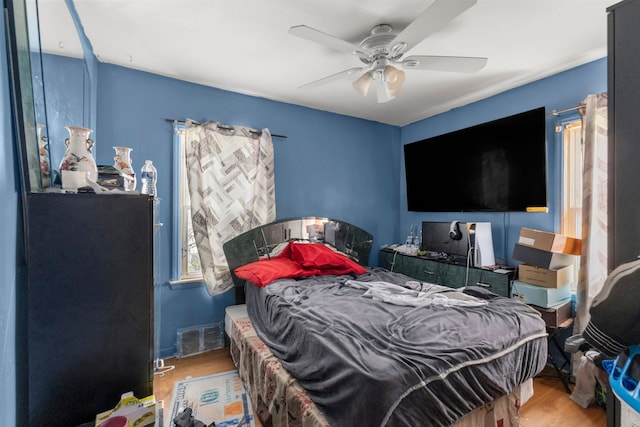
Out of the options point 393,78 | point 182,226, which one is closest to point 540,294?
point 393,78

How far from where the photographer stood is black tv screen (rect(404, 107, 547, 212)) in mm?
2674

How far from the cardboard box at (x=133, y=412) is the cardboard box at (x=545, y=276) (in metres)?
2.78

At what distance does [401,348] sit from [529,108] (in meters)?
2.75

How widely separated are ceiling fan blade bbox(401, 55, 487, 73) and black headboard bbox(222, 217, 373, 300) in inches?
79.8

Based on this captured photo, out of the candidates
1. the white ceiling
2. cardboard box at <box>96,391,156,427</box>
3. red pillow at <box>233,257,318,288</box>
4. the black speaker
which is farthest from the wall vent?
the black speaker

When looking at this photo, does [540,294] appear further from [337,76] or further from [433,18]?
[337,76]

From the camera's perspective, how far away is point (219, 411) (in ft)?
6.66

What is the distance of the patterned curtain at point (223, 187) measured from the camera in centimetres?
290

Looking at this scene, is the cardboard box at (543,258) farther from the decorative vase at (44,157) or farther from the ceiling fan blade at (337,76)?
the decorative vase at (44,157)

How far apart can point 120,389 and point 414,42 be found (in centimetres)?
238

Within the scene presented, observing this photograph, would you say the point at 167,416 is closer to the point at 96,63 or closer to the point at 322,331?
the point at 322,331

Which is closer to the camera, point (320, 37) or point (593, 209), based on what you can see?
point (320, 37)

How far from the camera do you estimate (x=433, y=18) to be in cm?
157

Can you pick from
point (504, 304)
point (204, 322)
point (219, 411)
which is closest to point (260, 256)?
point (204, 322)
